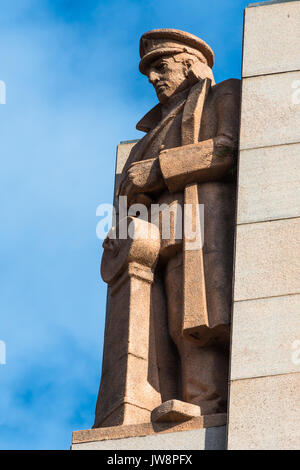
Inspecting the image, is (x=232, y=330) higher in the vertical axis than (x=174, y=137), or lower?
lower

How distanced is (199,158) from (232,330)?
213cm

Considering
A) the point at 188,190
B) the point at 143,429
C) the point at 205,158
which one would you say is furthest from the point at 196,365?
the point at 205,158

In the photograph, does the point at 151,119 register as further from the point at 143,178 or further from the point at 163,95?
the point at 143,178

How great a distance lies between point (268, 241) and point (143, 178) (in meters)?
2.09

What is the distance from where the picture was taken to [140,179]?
44.4ft

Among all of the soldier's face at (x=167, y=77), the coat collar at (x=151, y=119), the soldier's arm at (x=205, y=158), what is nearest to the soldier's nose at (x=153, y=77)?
the soldier's face at (x=167, y=77)

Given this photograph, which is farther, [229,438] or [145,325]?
[145,325]

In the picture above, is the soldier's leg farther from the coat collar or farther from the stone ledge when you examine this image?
the coat collar

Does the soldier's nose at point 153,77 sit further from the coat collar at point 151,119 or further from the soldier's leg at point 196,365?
the soldier's leg at point 196,365

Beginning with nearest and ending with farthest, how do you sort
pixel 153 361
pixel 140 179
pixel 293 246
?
pixel 293 246
pixel 153 361
pixel 140 179

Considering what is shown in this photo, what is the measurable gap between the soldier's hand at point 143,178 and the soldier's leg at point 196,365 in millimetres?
946

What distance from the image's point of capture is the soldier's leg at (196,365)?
11984 millimetres

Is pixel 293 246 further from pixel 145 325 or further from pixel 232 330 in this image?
pixel 145 325
